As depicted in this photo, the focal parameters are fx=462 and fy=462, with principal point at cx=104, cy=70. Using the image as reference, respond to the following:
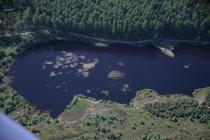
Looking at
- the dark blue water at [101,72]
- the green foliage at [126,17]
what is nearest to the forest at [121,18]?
the green foliage at [126,17]

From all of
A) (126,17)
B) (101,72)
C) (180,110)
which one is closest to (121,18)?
(126,17)

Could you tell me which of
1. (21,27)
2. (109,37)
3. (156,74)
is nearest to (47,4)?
(21,27)

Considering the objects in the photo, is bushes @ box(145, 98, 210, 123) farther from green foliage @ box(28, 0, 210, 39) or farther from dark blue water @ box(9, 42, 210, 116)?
green foliage @ box(28, 0, 210, 39)

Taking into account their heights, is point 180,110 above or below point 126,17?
below

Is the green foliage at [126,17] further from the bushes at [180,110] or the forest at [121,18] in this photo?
the bushes at [180,110]

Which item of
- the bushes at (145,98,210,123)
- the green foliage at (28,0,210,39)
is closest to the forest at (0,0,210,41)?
the green foliage at (28,0,210,39)

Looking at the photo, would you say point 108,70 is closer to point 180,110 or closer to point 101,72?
point 101,72
